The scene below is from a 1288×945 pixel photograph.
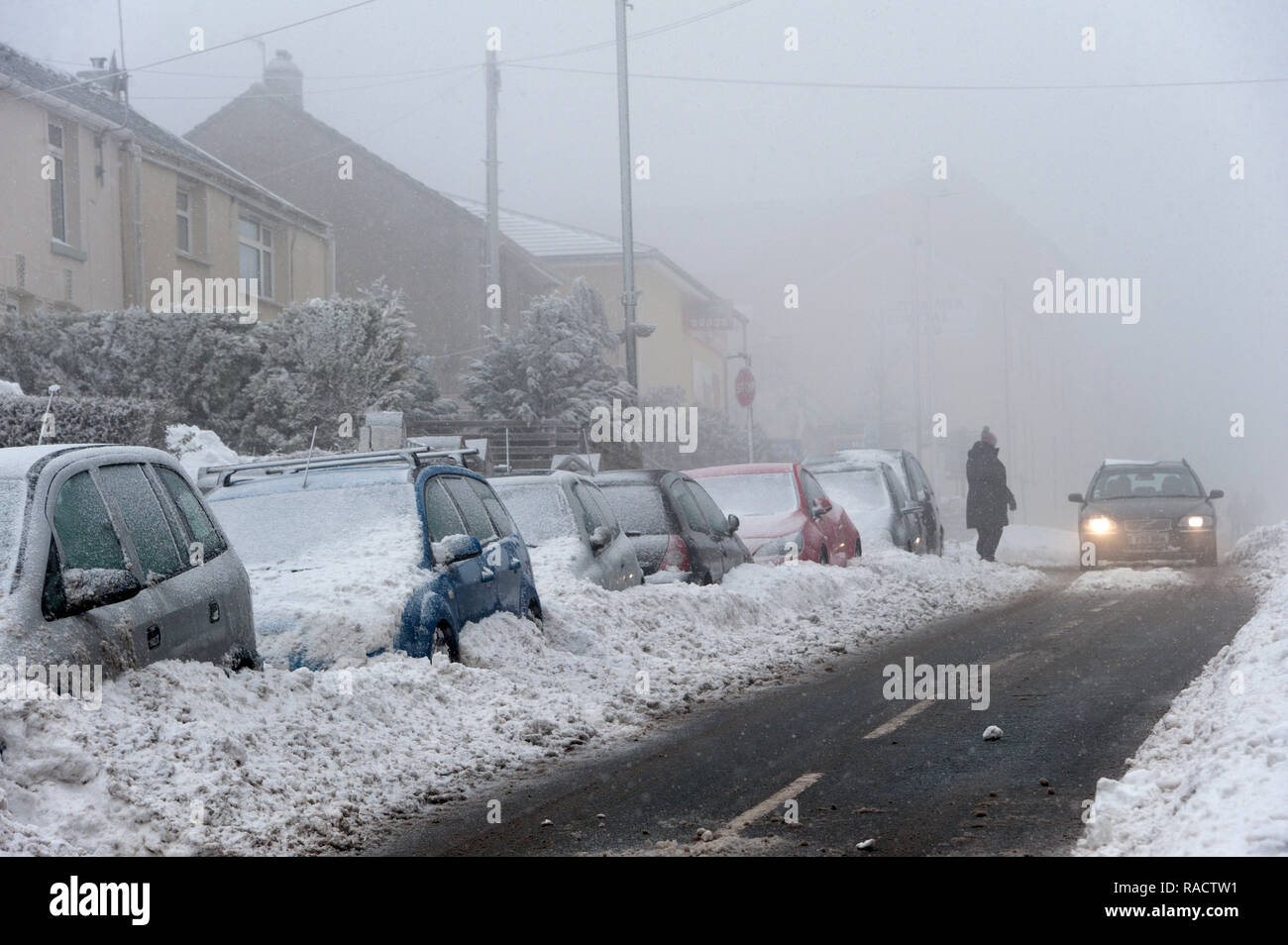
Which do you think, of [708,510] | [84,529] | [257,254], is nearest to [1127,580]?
[708,510]

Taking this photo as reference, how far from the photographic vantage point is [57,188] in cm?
2439

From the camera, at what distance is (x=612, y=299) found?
160 ft

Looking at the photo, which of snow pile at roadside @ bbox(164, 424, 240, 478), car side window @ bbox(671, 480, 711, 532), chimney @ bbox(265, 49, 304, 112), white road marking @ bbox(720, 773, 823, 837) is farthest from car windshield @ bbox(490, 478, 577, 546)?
chimney @ bbox(265, 49, 304, 112)

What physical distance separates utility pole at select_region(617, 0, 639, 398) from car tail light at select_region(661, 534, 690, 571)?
13341 millimetres

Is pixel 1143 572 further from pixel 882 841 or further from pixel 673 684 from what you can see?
pixel 882 841

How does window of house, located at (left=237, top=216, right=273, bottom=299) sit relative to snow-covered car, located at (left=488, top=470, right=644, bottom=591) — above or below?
above

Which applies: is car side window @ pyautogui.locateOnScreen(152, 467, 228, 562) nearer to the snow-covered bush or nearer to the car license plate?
the car license plate

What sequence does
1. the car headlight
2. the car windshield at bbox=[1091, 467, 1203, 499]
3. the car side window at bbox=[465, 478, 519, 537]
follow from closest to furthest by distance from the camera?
the car side window at bbox=[465, 478, 519, 537] → the car headlight → the car windshield at bbox=[1091, 467, 1203, 499]

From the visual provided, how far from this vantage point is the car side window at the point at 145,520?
267 inches

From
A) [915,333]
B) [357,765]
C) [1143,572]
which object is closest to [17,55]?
[1143,572]

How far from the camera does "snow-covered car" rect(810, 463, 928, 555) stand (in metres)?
20.8

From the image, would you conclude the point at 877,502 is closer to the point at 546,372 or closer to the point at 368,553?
the point at 546,372
